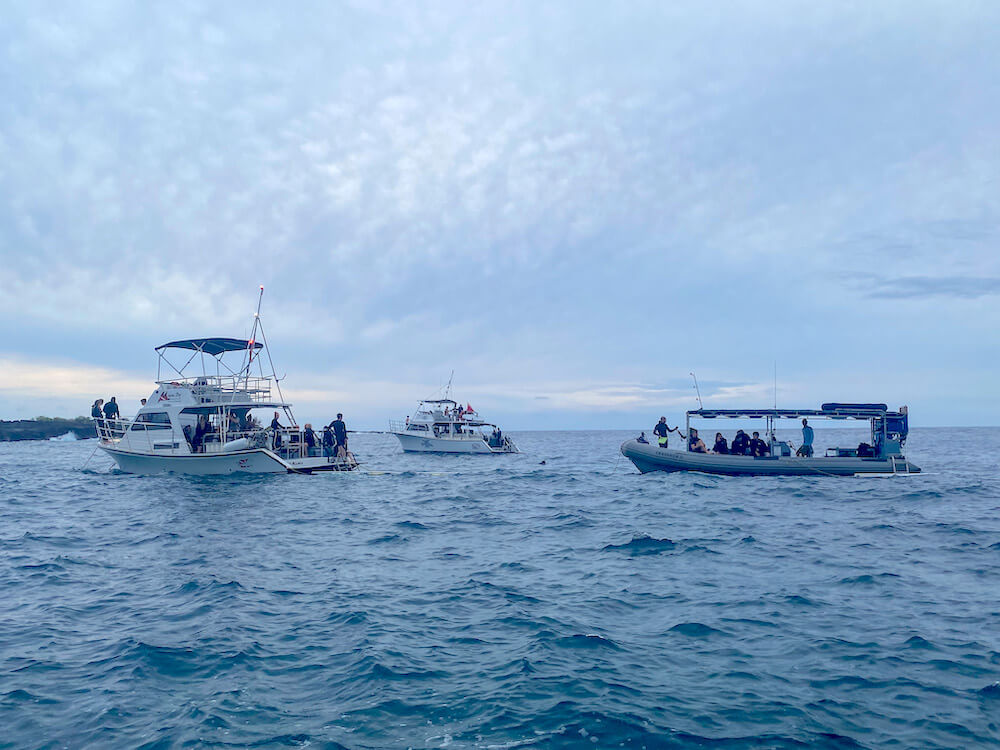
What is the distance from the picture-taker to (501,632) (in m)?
8.54

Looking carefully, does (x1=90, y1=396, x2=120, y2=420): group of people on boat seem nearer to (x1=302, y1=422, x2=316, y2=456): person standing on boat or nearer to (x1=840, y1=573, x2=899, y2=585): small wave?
(x1=302, y1=422, x2=316, y2=456): person standing on boat

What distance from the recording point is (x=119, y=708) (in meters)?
6.31

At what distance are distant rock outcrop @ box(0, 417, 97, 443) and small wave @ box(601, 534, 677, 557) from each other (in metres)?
102

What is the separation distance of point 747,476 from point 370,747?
2579 centimetres

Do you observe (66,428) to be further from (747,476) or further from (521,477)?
(747,476)

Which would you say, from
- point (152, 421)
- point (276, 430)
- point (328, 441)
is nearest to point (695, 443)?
point (328, 441)

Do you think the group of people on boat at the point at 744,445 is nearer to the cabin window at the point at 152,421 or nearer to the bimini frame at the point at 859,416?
the bimini frame at the point at 859,416

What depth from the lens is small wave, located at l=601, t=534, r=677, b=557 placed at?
13.7 meters

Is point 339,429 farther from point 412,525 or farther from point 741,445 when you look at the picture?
point 741,445

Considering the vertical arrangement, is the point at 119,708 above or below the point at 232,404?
below

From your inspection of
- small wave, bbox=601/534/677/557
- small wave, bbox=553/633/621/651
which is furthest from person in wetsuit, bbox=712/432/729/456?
small wave, bbox=553/633/621/651

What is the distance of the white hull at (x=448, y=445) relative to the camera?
194ft

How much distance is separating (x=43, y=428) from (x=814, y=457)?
103800 millimetres

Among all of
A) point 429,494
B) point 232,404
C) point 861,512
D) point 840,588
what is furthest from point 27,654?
point 232,404
